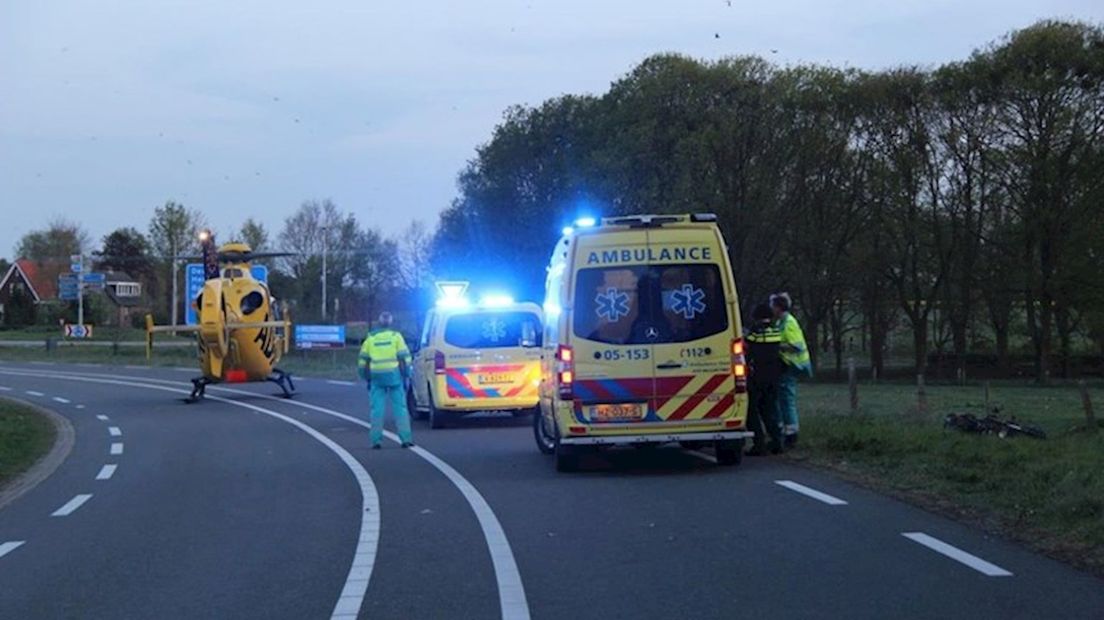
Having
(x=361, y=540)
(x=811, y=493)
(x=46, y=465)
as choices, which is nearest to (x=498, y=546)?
(x=361, y=540)

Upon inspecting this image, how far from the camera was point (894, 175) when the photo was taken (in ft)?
157

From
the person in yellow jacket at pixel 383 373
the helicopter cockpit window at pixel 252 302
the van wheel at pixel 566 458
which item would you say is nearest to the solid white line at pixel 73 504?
the person in yellow jacket at pixel 383 373

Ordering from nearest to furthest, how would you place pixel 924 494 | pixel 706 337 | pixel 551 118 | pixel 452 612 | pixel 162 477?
1. pixel 452 612
2. pixel 924 494
3. pixel 706 337
4. pixel 162 477
5. pixel 551 118

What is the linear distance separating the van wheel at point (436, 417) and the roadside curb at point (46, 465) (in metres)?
5.60

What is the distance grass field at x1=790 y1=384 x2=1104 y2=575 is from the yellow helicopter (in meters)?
16.6

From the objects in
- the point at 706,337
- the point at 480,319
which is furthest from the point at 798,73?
the point at 706,337

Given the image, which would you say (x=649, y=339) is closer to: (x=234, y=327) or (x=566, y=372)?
(x=566, y=372)

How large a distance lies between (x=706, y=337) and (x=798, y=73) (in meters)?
36.2

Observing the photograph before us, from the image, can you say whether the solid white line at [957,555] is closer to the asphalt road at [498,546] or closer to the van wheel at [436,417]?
the asphalt road at [498,546]

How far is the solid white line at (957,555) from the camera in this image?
824cm

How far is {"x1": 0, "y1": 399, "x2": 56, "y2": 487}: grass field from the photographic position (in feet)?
59.4

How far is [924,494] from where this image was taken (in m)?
11.6

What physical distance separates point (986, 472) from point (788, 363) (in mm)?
3319

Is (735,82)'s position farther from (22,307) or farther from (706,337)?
(22,307)
